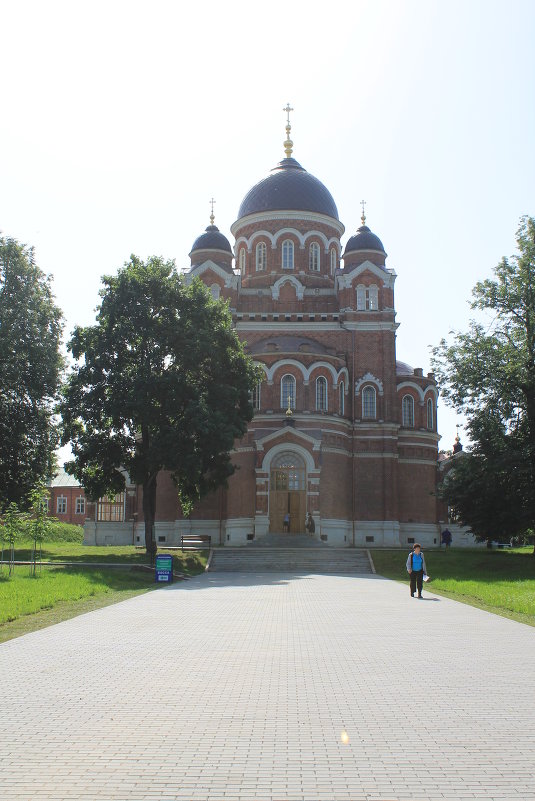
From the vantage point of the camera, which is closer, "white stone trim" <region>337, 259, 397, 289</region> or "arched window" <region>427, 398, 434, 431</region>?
"white stone trim" <region>337, 259, 397, 289</region>

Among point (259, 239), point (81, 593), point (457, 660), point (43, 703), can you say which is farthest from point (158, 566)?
point (259, 239)

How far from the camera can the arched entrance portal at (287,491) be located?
4272cm

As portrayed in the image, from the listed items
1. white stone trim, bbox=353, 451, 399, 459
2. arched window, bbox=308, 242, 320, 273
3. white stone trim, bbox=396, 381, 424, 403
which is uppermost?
arched window, bbox=308, 242, 320, 273

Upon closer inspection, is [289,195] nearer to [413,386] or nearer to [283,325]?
[283,325]

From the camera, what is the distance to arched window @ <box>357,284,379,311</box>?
47.8 meters

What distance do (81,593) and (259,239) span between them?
3371 cm

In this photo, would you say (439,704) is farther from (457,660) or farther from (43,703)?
(43,703)

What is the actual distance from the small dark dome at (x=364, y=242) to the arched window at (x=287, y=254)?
333cm

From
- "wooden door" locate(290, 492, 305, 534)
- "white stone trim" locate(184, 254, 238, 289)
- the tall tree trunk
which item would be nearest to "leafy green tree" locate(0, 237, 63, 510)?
the tall tree trunk

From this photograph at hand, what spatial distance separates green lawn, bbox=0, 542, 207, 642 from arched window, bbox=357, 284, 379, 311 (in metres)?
19.5

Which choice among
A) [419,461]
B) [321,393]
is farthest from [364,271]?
[419,461]

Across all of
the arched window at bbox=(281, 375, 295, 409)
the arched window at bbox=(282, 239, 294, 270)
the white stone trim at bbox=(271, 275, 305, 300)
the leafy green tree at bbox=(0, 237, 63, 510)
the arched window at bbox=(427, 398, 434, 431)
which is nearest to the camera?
the leafy green tree at bbox=(0, 237, 63, 510)

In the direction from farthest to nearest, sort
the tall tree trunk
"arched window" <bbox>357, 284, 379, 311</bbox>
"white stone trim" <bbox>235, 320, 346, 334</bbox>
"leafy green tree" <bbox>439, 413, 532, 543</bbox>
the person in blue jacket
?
"arched window" <bbox>357, 284, 379, 311</bbox> → "white stone trim" <bbox>235, 320, 346, 334</bbox> → the tall tree trunk → "leafy green tree" <bbox>439, 413, 532, 543</bbox> → the person in blue jacket

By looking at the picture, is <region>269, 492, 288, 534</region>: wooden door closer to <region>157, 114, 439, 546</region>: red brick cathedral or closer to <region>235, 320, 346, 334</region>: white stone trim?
<region>157, 114, 439, 546</region>: red brick cathedral
